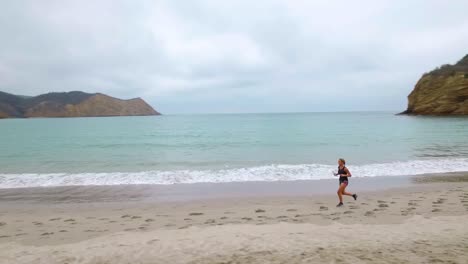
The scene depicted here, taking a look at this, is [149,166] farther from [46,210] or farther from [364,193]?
[364,193]

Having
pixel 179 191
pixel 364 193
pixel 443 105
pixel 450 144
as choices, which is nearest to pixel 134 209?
pixel 179 191

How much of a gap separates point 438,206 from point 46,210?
1240 centimetres

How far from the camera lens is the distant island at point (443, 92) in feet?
214

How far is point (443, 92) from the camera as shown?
6900 centimetres

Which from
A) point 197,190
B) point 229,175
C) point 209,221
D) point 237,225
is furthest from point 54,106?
point 237,225

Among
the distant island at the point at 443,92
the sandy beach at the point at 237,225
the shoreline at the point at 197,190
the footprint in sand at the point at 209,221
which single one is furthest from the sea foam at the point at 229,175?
the distant island at the point at 443,92

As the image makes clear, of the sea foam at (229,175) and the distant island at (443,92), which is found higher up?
the distant island at (443,92)

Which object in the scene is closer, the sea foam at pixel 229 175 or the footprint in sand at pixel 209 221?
the footprint in sand at pixel 209 221

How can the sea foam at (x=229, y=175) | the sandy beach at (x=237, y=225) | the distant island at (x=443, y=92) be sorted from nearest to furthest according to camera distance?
the sandy beach at (x=237, y=225) < the sea foam at (x=229, y=175) < the distant island at (x=443, y=92)

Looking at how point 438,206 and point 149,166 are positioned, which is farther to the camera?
point 149,166

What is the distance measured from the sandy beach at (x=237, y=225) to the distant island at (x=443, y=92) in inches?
2610

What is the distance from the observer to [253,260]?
5207mm

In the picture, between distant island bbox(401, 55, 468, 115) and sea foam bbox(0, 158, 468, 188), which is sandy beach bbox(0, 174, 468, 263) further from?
distant island bbox(401, 55, 468, 115)

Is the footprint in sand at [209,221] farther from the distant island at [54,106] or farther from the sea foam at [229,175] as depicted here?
the distant island at [54,106]
